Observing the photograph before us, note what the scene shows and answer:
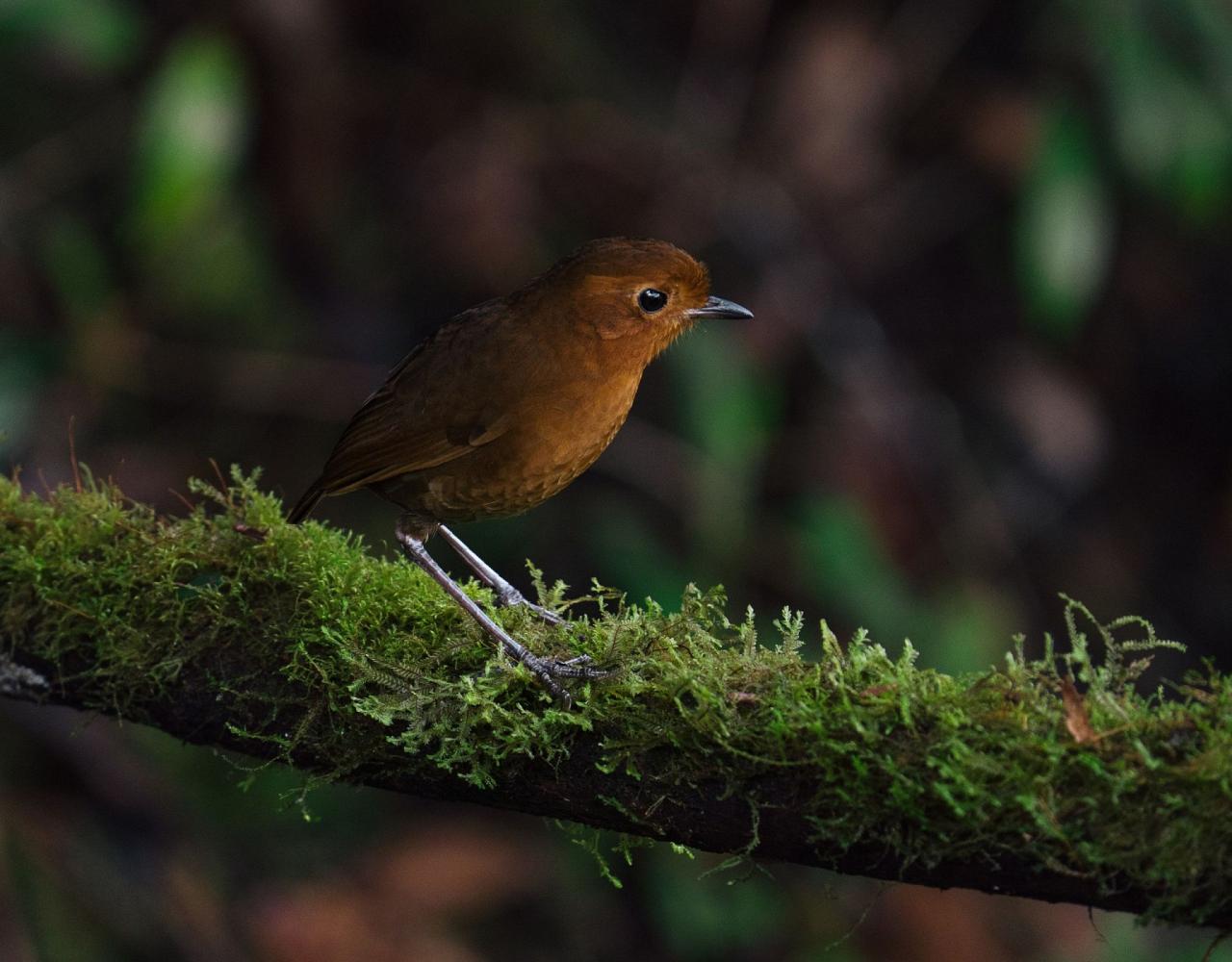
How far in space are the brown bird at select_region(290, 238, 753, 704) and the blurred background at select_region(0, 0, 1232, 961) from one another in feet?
4.89

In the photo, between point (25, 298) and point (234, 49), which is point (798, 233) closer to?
point (234, 49)

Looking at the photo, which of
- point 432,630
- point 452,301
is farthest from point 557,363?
point 452,301

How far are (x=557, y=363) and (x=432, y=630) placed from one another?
68 cm

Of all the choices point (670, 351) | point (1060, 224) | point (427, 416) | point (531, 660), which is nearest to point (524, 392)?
point (427, 416)

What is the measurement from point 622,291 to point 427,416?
49 cm

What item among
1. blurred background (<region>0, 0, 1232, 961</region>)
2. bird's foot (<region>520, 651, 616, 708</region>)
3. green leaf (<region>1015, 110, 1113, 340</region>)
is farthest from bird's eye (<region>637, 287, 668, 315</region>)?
green leaf (<region>1015, 110, 1113, 340</region>)

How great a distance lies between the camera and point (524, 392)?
297 cm

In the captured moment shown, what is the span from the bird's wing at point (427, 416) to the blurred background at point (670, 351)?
1.47 meters

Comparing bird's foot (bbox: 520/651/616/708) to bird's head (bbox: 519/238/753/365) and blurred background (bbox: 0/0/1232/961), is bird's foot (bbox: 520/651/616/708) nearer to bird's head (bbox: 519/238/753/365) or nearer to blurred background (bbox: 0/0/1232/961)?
bird's head (bbox: 519/238/753/365)

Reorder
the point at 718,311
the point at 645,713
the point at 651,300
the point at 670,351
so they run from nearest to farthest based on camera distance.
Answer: the point at 645,713 < the point at 651,300 < the point at 718,311 < the point at 670,351

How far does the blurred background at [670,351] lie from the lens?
466cm

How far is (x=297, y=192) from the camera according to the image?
19.0ft

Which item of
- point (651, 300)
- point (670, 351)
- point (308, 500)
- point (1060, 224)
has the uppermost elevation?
point (1060, 224)

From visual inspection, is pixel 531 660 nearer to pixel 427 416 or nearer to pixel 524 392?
pixel 524 392
